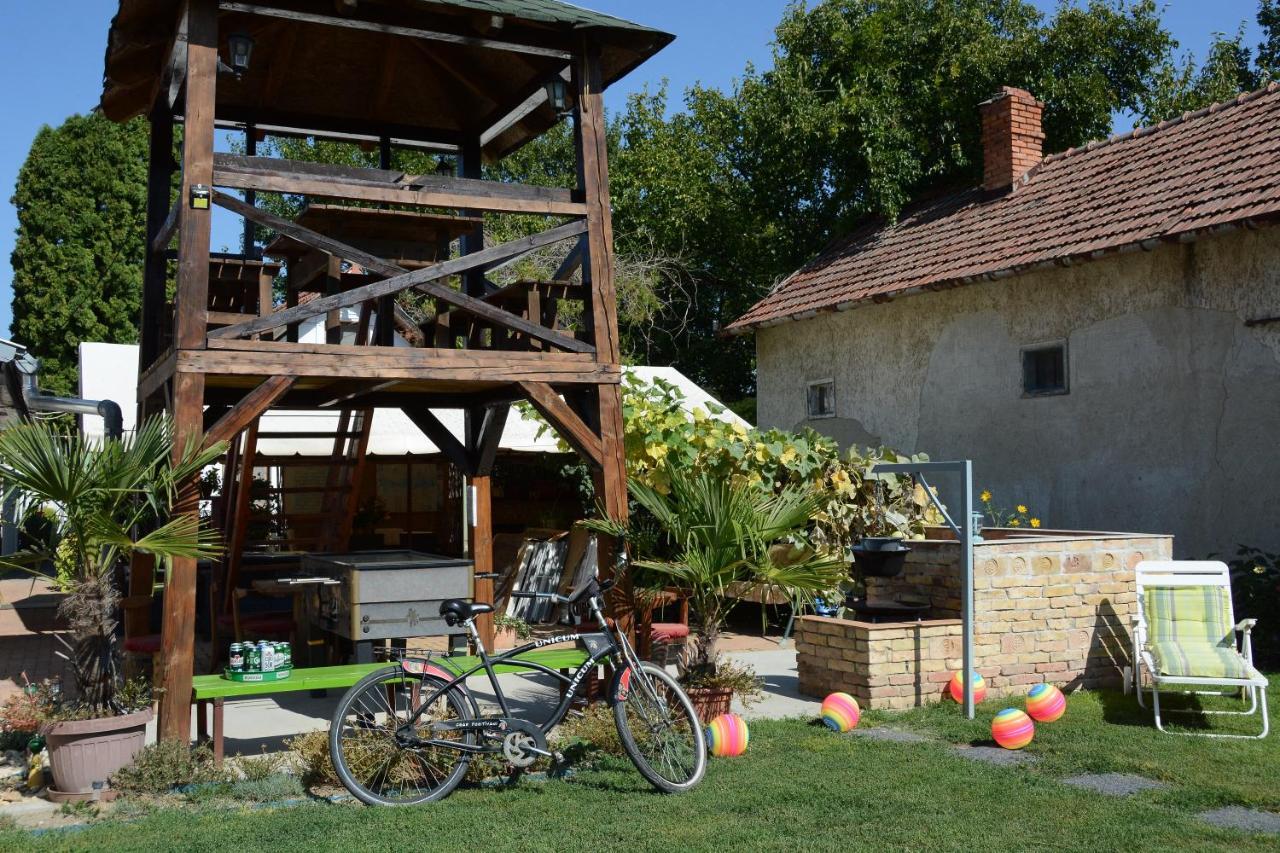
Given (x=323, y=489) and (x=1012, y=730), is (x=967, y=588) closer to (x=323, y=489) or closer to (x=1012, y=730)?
(x=1012, y=730)

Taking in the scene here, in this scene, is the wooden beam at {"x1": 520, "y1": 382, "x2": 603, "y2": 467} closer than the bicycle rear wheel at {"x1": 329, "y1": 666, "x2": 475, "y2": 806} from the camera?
No

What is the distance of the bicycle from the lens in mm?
6504

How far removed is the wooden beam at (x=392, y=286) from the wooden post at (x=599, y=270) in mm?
154

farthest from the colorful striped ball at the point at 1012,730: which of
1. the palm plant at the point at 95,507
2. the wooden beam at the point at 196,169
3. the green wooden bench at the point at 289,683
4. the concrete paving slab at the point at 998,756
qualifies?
the wooden beam at the point at 196,169

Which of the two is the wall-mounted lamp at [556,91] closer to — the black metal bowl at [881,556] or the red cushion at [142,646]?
the black metal bowl at [881,556]

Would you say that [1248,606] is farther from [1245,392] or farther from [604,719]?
[604,719]

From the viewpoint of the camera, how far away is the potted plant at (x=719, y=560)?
309 inches

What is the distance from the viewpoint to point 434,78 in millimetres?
10438

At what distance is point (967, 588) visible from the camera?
8.48 meters

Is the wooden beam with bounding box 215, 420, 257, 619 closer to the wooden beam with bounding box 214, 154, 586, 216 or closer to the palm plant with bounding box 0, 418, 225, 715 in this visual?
the wooden beam with bounding box 214, 154, 586, 216

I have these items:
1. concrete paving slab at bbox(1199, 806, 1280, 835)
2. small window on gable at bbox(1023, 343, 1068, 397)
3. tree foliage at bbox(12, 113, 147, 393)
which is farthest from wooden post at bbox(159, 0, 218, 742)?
tree foliage at bbox(12, 113, 147, 393)

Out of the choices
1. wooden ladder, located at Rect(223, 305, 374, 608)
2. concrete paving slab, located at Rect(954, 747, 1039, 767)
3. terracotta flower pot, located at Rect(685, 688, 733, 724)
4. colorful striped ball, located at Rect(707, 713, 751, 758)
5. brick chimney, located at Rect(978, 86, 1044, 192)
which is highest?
brick chimney, located at Rect(978, 86, 1044, 192)

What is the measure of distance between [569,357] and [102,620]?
11.4ft

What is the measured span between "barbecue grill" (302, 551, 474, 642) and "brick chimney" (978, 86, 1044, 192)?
1043cm
